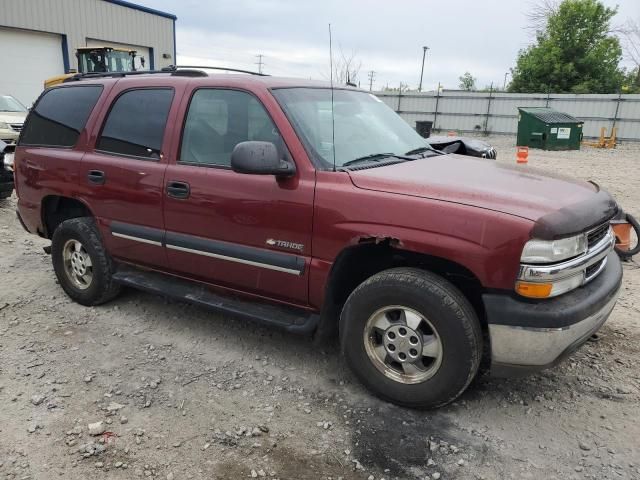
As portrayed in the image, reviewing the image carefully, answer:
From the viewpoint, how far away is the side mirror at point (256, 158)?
9.77 feet

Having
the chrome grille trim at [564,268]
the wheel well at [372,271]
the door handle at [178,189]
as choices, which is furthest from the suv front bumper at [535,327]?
the door handle at [178,189]

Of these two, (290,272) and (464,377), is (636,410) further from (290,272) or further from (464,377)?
(290,272)

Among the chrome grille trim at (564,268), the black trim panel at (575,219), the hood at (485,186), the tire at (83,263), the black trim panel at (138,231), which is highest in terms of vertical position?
the hood at (485,186)

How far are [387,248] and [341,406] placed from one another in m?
0.98

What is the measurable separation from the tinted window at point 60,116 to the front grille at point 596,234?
147 inches

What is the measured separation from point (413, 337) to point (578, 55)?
125ft

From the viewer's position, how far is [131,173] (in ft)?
12.7

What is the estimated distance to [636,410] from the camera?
10.1 feet

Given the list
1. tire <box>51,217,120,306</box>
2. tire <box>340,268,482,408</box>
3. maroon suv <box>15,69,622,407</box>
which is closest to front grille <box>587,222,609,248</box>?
maroon suv <box>15,69,622,407</box>

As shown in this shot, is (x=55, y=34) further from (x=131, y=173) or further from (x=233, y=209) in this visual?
(x=233, y=209)

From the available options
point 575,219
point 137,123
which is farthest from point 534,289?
point 137,123

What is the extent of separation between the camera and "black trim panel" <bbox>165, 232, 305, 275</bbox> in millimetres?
3230

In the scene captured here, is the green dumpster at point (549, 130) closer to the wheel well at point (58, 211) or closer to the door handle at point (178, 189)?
the wheel well at point (58, 211)

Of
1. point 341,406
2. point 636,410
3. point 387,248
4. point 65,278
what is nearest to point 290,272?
point 387,248
